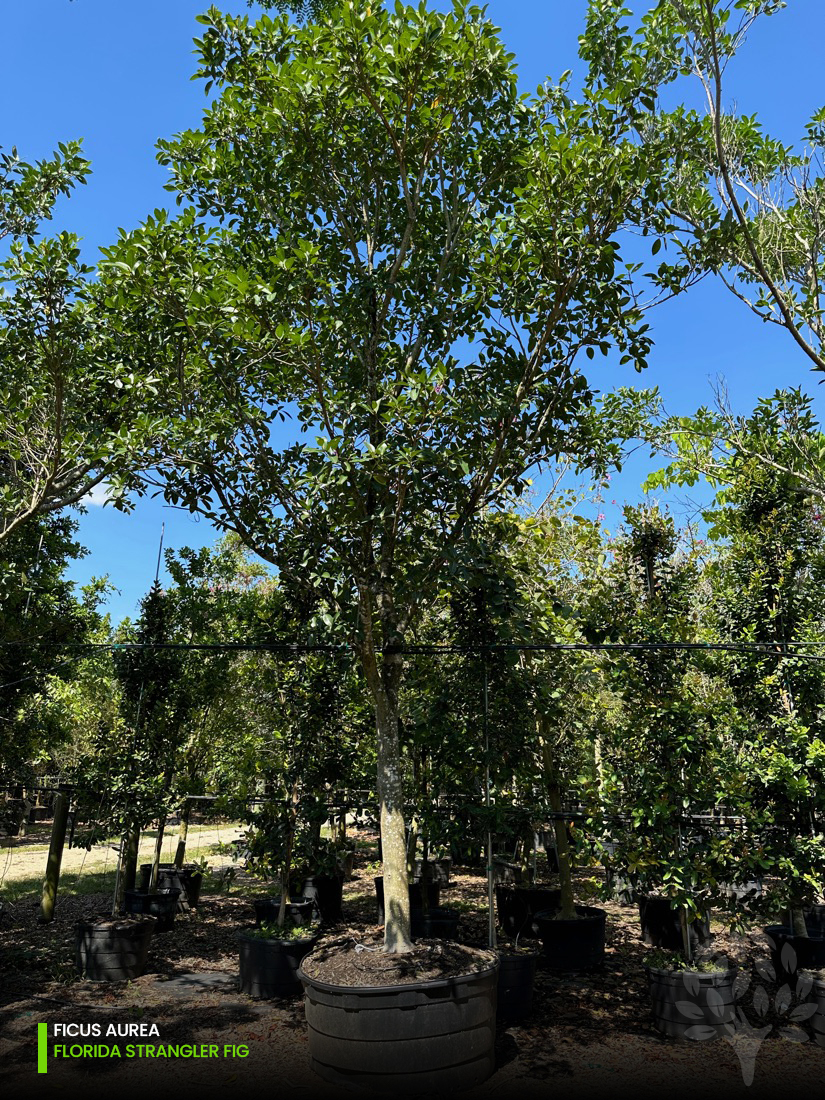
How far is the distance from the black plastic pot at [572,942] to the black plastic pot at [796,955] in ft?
5.77

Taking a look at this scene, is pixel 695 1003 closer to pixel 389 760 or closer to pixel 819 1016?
pixel 819 1016

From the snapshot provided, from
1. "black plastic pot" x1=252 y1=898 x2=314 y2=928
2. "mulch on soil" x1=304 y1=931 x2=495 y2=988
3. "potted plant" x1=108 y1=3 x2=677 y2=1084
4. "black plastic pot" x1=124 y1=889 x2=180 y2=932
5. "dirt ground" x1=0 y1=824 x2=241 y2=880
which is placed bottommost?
"dirt ground" x1=0 y1=824 x2=241 y2=880

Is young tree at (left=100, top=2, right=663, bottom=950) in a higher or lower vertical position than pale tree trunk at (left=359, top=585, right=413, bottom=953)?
higher

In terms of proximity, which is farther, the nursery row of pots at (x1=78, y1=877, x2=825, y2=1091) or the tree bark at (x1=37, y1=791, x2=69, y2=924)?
the tree bark at (x1=37, y1=791, x2=69, y2=924)

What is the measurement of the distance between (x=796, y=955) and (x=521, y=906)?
3.24m

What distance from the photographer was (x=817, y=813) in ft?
21.1

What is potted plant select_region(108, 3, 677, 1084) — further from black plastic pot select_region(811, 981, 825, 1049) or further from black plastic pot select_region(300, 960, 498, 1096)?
black plastic pot select_region(811, 981, 825, 1049)

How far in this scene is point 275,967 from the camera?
6867mm

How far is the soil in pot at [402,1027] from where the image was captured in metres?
4.77

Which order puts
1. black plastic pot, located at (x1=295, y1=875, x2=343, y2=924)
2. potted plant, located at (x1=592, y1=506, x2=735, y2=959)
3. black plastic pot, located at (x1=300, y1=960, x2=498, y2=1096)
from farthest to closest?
1. black plastic pot, located at (x1=295, y1=875, x2=343, y2=924)
2. potted plant, located at (x1=592, y1=506, x2=735, y2=959)
3. black plastic pot, located at (x1=300, y1=960, x2=498, y2=1096)

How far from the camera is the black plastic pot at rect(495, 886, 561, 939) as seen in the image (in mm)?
8789

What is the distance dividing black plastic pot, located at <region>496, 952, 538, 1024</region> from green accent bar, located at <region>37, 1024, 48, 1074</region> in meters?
3.60

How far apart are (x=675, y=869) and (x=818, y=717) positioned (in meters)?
2.17

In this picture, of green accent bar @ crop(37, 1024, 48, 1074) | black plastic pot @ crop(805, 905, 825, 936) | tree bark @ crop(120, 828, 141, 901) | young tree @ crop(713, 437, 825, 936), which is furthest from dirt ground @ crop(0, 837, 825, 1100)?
young tree @ crop(713, 437, 825, 936)
